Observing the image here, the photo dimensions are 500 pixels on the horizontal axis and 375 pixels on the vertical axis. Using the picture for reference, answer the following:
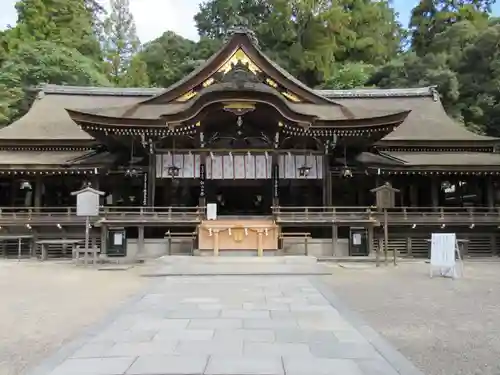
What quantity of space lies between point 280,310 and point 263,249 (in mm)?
7785

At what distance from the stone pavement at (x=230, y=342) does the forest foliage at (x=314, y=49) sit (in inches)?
1014

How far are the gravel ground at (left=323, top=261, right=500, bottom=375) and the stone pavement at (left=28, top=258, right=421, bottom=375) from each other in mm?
372

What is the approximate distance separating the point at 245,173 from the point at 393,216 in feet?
18.1

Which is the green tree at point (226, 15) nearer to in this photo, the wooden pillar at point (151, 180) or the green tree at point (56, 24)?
the green tree at point (56, 24)

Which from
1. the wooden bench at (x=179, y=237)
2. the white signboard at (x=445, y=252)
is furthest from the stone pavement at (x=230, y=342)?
the wooden bench at (x=179, y=237)

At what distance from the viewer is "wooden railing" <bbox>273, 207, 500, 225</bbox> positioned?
46.9ft

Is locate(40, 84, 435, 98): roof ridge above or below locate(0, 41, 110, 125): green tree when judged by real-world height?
below

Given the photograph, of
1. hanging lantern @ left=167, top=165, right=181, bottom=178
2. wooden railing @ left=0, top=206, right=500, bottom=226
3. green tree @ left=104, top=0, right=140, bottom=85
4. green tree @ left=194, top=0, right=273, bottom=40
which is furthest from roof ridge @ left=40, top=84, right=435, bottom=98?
green tree @ left=104, top=0, right=140, bottom=85

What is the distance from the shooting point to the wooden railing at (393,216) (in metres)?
14.3

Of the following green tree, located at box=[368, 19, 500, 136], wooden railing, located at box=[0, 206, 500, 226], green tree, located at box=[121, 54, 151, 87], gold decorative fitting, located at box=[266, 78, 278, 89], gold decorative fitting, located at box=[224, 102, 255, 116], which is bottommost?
wooden railing, located at box=[0, 206, 500, 226]

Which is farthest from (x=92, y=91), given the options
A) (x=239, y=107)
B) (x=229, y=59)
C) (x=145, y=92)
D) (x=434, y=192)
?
(x=434, y=192)

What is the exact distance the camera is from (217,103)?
47.7ft

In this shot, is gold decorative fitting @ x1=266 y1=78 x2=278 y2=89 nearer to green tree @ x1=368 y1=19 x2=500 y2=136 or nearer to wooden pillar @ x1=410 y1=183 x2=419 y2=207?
wooden pillar @ x1=410 y1=183 x2=419 y2=207

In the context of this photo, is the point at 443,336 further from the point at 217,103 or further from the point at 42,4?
the point at 42,4
